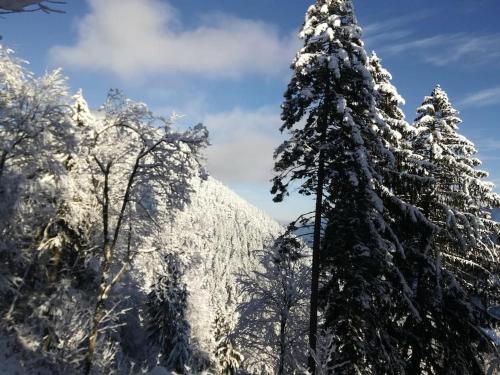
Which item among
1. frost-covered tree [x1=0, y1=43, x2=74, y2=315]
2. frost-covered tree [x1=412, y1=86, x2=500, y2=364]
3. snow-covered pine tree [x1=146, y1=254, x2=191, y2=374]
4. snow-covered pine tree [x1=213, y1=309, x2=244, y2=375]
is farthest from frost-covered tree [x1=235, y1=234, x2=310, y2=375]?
snow-covered pine tree [x1=213, y1=309, x2=244, y2=375]

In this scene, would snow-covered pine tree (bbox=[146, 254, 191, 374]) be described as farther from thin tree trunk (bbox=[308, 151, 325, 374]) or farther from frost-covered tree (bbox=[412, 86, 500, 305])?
frost-covered tree (bbox=[412, 86, 500, 305])

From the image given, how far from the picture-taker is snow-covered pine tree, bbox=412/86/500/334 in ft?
48.5

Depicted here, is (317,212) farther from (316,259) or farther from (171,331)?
(171,331)

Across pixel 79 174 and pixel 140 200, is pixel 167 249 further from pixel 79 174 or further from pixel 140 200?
pixel 79 174

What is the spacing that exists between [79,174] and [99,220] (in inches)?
88.2

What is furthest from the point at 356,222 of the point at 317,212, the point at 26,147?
the point at 26,147

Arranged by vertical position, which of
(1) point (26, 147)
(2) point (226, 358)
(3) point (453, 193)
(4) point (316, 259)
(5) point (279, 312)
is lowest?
(2) point (226, 358)

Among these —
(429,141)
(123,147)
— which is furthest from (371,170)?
(123,147)

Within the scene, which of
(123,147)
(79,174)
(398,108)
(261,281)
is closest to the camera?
(123,147)

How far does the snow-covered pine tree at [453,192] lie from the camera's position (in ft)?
48.5

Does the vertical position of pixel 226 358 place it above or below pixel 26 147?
below

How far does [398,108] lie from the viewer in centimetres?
1762

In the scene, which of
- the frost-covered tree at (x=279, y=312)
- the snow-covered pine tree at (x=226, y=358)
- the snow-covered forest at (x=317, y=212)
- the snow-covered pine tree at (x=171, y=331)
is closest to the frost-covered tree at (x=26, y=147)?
the snow-covered forest at (x=317, y=212)

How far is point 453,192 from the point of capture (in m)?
14.8
